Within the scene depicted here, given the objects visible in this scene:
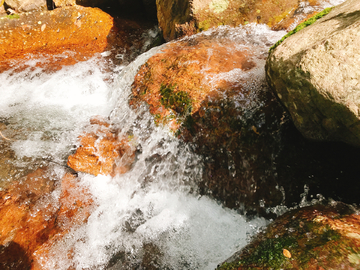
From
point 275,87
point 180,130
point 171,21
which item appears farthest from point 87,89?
point 275,87

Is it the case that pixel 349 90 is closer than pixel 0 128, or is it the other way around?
pixel 349 90

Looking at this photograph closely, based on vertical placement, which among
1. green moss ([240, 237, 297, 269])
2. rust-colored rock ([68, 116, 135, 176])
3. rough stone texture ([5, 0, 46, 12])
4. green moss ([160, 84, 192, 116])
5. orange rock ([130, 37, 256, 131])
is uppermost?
rough stone texture ([5, 0, 46, 12])

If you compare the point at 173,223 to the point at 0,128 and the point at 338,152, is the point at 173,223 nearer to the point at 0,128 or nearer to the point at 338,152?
the point at 338,152

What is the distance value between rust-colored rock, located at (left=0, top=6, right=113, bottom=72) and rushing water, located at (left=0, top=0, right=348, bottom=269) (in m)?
2.09

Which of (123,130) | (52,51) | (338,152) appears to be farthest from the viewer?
(52,51)

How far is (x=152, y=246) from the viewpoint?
308cm

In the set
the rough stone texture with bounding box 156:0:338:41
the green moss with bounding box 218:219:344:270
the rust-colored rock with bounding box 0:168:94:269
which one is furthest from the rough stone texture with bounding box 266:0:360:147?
the rust-colored rock with bounding box 0:168:94:269

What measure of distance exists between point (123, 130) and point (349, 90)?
11.2ft

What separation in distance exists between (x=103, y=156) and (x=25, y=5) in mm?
6441

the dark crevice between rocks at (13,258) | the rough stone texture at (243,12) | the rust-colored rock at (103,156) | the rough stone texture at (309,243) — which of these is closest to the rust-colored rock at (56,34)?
the rough stone texture at (243,12)

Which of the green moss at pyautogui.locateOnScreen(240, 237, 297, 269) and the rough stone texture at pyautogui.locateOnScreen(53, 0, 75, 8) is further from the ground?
the rough stone texture at pyautogui.locateOnScreen(53, 0, 75, 8)

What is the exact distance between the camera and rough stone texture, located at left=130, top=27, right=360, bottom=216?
2590mm

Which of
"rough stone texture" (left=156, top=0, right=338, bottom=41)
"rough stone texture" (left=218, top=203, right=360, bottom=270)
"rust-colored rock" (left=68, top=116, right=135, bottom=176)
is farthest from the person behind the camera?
"rough stone texture" (left=156, top=0, right=338, bottom=41)

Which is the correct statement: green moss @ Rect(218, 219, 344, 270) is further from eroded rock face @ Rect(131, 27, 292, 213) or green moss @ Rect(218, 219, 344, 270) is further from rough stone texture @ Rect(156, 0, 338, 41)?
rough stone texture @ Rect(156, 0, 338, 41)
